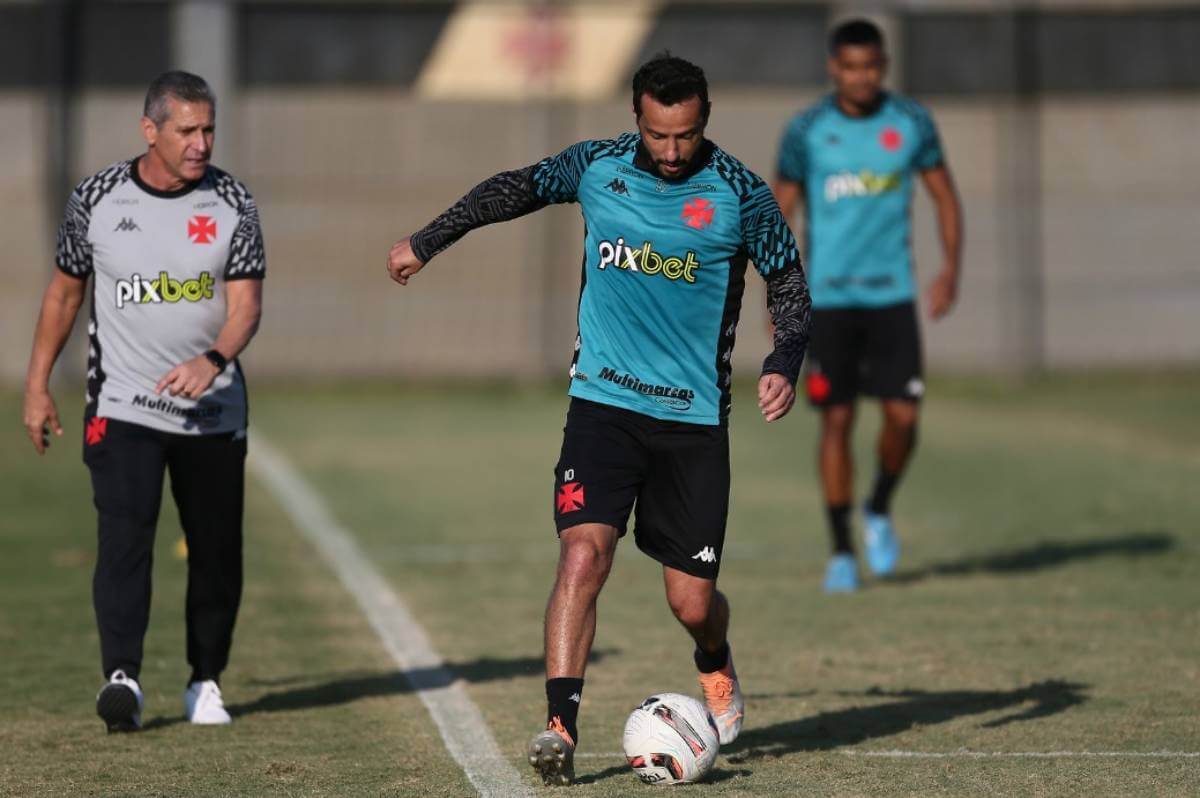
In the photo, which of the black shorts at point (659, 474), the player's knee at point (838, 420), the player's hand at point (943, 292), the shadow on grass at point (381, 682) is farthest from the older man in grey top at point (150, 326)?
the player's hand at point (943, 292)

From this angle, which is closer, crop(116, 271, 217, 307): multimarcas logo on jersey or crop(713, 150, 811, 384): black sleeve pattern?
crop(713, 150, 811, 384): black sleeve pattern

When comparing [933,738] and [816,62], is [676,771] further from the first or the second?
[816,62]

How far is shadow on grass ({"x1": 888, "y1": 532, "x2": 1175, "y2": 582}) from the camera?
36.3 ft

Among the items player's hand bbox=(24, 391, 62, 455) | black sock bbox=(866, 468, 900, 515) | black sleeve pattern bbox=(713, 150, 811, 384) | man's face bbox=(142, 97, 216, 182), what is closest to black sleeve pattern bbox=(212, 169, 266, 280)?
man's face bbox=(142, 97, 216, 182)

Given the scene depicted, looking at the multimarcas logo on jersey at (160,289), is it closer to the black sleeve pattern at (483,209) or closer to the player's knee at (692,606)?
the black sleeve pattern at (483,209)

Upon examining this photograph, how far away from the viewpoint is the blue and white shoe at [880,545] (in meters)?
10.8

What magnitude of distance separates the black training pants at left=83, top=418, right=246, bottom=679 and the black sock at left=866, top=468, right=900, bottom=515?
412cm

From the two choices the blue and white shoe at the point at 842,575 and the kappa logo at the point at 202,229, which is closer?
the kappa logo at the point at 202,229

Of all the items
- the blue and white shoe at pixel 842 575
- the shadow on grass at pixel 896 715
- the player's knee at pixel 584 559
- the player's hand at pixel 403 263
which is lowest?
the blue and white shoe at pixel 842 575

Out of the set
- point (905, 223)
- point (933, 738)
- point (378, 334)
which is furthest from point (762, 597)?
point (378, 334)

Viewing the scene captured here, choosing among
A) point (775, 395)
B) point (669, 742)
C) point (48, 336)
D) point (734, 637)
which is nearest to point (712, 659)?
point (669, 742)

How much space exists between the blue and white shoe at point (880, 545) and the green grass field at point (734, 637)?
0.11 metres

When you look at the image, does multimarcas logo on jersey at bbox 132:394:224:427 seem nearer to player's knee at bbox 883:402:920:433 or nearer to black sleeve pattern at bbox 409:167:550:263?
black sleeve pattern at bbox 409:167:550:263

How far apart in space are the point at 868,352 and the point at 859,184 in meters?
0.82
